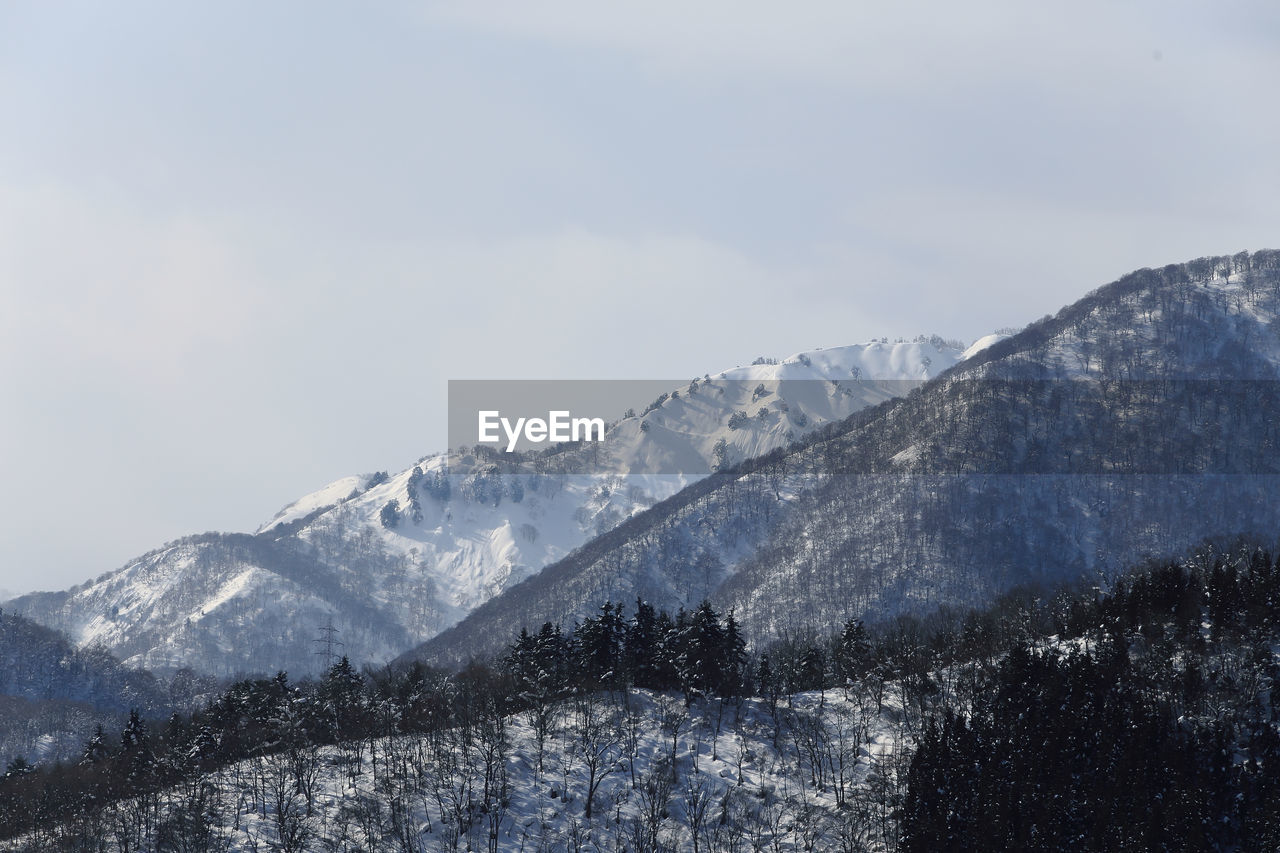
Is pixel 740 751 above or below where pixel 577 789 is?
above

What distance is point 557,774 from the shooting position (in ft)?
462

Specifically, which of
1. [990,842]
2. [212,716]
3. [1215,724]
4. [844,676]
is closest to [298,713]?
[212,716]

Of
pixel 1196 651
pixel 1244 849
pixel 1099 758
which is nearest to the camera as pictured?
pixel 1244 849

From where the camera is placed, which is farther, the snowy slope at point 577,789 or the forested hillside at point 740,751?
the snowy slope at point 577,789

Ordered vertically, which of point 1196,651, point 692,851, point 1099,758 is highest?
point 1196,651

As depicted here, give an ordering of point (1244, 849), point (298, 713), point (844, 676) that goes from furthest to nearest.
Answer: point (844, 676) < point (298, 713) < point (1244, 849)

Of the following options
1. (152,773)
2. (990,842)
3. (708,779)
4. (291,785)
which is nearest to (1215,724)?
(990,842)

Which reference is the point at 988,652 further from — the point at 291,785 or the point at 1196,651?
the point at 291,785

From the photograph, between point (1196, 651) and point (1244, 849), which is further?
point (1196, 651)

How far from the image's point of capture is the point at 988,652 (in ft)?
518

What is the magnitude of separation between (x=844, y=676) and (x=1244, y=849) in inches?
2614

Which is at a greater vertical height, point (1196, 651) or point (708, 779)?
point (1196, 651)

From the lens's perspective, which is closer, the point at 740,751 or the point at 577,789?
the point at 577,789

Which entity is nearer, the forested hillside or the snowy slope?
the forested hillside
